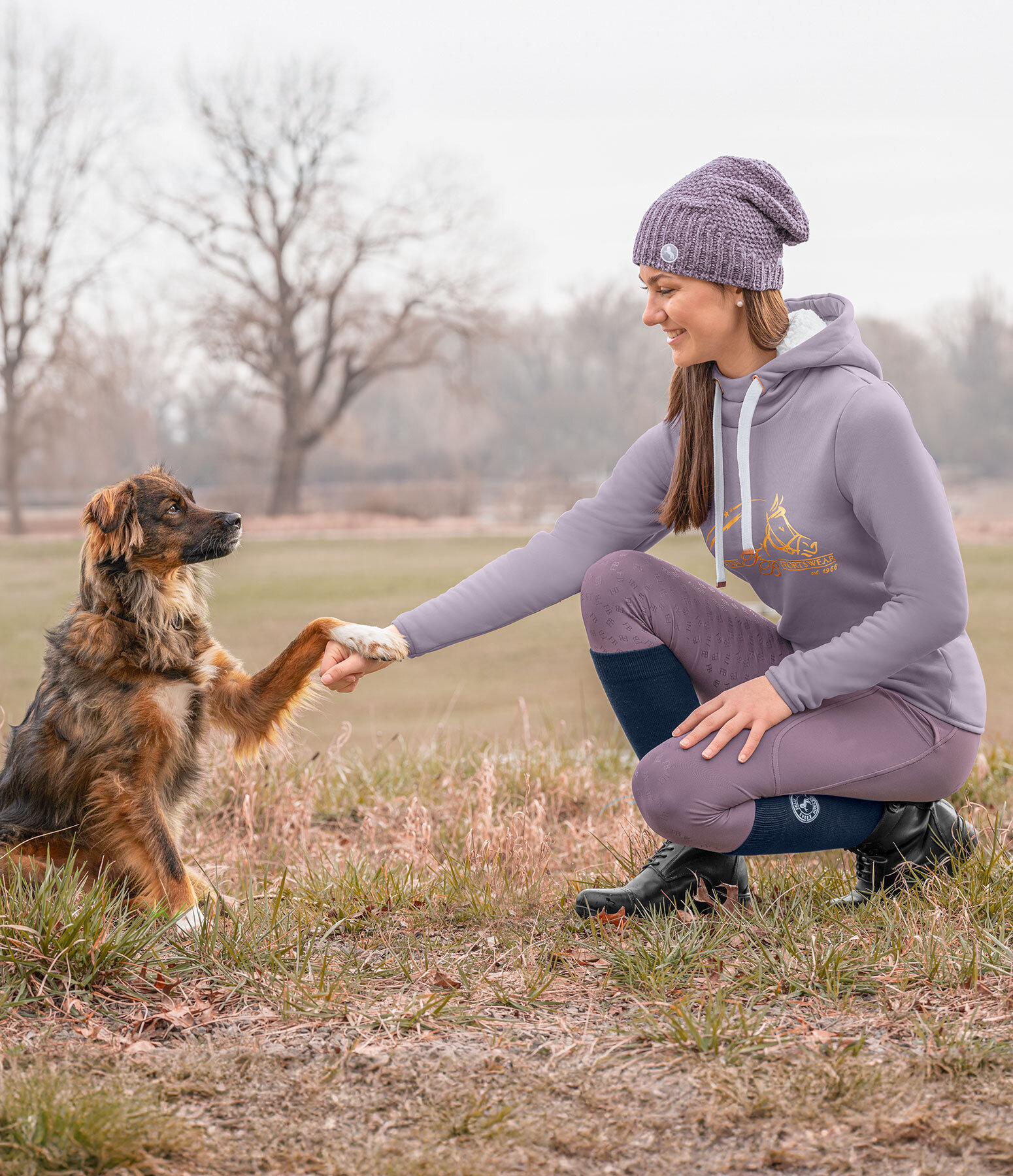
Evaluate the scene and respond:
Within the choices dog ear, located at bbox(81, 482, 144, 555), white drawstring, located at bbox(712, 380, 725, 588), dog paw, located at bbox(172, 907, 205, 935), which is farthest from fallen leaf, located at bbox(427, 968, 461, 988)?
dog ear, located at bbox(81, 482, 144, 555)

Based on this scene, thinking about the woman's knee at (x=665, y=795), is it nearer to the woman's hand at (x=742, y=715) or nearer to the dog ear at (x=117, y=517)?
the woman's hand at (x=742, y=715)

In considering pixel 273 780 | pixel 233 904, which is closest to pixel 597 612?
pixel 233 904

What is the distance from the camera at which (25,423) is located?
52.1ft

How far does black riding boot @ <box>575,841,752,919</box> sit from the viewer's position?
2.28m

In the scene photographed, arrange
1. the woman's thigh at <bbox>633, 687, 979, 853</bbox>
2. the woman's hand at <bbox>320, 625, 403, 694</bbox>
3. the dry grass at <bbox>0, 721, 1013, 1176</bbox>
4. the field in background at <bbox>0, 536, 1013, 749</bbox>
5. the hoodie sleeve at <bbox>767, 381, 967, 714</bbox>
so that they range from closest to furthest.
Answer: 1. the dry grass at <bbox>0, 721, 1013, 1176</bbox>
2. the hoodie sleeve at <bbox>767, 381, 967, 714</bbox>
3. the woman's thigh at <bbox>633, 687, 979, 853</bbox>
4. the woman's hand at <bbox>320, 625, 403, 694</bbox>
5. the field in background at <bbox>0, 536, 1013, 749</bbox>

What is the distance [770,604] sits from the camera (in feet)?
7.75

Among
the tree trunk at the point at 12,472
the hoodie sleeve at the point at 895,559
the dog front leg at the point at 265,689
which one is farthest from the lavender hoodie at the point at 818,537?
the tree trunk at the point at 12,472

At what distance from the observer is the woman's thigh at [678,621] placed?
2.29m

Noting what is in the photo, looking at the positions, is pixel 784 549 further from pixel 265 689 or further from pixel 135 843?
pixel 135 843

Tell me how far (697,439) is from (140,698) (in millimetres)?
1402

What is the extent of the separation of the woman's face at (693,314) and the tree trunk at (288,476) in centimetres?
1713

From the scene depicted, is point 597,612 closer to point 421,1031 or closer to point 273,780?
point 421,1031

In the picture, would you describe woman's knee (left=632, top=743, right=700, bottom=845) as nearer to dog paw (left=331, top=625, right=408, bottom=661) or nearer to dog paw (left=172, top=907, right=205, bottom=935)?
dog paw (left=331, top=625, right=408, bottom=661)

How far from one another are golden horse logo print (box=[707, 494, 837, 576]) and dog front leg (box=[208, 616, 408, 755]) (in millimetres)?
990
